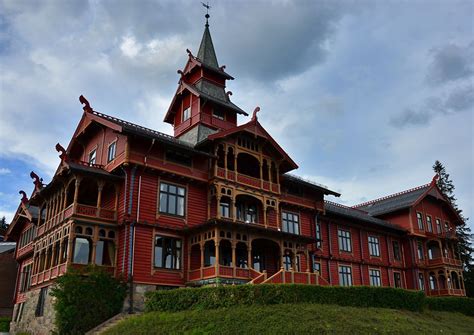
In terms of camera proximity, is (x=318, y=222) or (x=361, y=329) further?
(x=318, y=222)

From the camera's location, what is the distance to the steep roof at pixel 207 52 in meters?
39.7

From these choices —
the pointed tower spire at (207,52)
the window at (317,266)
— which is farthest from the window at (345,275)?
the pointed tower spire at (207,52)

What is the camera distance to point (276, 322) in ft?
63.1

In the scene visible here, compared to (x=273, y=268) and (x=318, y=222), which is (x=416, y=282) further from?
(x=273, y=268)

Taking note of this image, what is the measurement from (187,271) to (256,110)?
38.6ft

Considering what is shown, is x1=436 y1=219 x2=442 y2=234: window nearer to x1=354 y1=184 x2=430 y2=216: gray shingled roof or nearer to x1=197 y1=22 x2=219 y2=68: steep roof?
x1=354 y1=184 x2=430 y2=216: gray shingled roof

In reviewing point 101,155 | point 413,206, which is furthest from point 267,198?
point 413,206

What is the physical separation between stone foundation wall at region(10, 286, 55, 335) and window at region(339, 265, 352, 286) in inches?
905

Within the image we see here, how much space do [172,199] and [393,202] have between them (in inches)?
→ 1189

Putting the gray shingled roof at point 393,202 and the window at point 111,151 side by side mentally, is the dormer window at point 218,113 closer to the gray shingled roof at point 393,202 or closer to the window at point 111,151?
the window at point 111,151

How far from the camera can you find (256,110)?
32031 mm

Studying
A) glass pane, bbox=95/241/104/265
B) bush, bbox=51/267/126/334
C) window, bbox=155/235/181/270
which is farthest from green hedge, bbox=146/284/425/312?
glass pane, bbox=95/241/104/265

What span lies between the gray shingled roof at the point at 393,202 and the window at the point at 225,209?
2313 centimetres

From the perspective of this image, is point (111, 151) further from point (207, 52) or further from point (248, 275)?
point (207, 52)
